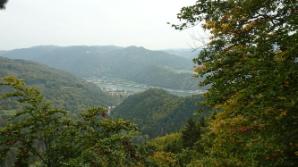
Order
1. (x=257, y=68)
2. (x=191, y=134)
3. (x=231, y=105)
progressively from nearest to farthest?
(x=257, y=68) → (x=231, y=105) → (x=191, y=134)

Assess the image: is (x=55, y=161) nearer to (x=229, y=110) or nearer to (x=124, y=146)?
(x=124, y=146)

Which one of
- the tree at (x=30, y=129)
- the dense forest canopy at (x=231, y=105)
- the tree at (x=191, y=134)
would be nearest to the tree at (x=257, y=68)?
the dense forest canopy at (x=231, y=105)

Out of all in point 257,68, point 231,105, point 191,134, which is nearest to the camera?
point 257,68

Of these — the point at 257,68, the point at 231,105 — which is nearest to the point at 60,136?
the point at 231,105

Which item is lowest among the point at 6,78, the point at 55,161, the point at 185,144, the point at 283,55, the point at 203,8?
the point at 185,144

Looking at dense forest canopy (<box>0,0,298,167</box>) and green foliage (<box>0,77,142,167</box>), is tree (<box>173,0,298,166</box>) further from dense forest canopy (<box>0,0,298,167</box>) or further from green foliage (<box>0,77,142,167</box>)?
green foliage (<box>0,77,142,167</box>)

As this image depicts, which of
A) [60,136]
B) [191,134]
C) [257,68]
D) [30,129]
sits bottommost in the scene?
[191,134]

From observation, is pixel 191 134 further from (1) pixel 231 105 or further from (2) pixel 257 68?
(2) pixel 257 68

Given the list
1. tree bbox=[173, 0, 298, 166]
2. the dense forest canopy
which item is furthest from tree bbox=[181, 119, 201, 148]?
tree bbox=[173, 0, 298, 166]

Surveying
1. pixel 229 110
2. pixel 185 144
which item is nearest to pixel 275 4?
pixel 229 110
